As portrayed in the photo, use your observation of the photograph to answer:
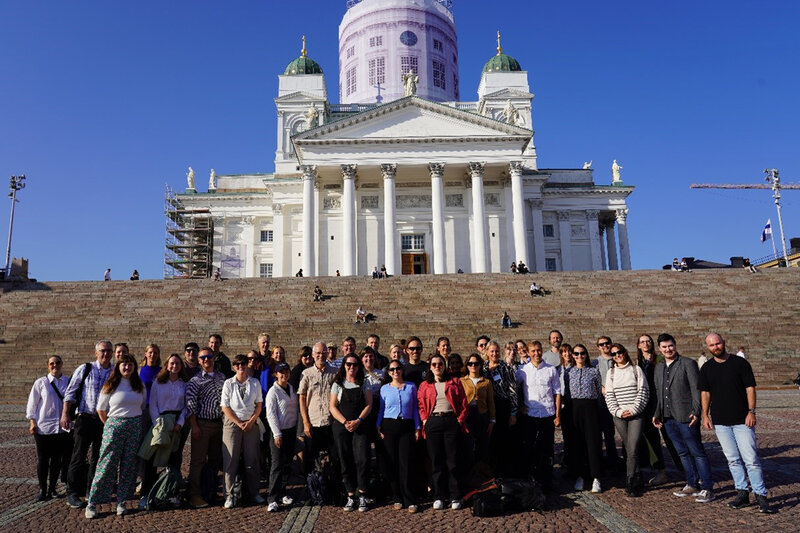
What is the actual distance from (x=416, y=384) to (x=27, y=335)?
19357 millimetres

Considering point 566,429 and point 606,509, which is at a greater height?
point 566,429

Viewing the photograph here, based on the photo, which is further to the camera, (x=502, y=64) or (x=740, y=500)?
(x=502, y=64)

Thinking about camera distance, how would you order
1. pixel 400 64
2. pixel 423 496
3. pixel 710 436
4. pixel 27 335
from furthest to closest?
pixel 400 64 < pixel 27 335 < pixel 710 436 < pixel 423 496

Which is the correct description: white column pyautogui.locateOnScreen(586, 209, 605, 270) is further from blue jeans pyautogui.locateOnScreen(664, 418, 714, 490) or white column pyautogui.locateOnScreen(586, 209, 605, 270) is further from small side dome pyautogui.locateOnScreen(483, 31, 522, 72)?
blue jeans pyautogui.locateOnScreen(664, 418, 714, 490)

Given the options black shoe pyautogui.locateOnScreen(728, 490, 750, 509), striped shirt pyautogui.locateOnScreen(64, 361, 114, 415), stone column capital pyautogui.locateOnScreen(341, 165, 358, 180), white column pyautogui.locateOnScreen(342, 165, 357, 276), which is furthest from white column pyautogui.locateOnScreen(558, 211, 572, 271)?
striped shirt pyautogui.locateOnScreen(64, 361, 114, 415)

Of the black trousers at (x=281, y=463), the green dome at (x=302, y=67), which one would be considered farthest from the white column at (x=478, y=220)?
the black trousers at (x=281, y=463)

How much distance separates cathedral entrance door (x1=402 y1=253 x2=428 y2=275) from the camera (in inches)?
1511

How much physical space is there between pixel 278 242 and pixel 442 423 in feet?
117

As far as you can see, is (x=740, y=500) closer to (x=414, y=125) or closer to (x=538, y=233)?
(x=414, y=125)

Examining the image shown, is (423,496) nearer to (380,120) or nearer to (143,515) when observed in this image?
(143,515)

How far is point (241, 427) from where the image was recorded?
21.6 feet

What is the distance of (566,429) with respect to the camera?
7.39m

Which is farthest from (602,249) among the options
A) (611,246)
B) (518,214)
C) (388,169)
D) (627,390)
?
(627,390)

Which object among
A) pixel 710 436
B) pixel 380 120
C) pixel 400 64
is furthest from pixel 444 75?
pixel 710 436
